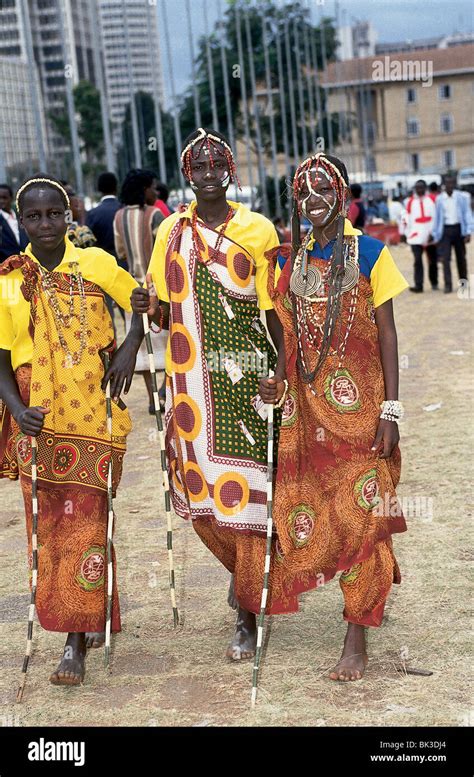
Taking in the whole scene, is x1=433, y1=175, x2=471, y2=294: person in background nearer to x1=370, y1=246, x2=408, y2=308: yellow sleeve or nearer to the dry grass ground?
the dry grass ground

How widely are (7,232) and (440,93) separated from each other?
7905cm

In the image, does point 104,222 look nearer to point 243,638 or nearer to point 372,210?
point 243,638

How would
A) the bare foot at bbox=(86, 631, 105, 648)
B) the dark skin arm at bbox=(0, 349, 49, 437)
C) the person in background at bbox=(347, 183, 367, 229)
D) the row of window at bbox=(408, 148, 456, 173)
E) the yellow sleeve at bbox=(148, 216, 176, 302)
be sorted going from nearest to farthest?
the dark skin arm at bbox=(0, 349, 49, 437) < the yellow sleeve at bbox=(148, 216, 176, 302) < the bare foot at bbox=(86, 631, 105, 648) < the person in background at bbox=(347, 183, 367, 229) < the row of window at bbox=(408, 148, 456, 173)

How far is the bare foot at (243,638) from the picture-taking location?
4301 mm

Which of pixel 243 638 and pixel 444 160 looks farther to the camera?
pixel 444 160

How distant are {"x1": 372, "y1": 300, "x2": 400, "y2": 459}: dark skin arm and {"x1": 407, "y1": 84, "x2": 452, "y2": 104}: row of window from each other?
8393 cm

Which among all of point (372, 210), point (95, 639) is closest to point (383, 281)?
point (95, 639)

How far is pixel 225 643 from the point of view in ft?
14.7

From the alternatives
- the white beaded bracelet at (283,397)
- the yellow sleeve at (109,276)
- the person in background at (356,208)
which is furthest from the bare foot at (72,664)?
the person in background at (356,208)

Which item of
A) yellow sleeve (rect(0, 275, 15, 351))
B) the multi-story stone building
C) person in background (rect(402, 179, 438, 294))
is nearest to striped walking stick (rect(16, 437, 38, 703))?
yellow sleeve (rect(0, 275, 15, 351))

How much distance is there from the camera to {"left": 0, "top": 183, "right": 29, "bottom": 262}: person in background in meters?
11.3

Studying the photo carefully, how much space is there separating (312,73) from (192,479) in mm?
40399

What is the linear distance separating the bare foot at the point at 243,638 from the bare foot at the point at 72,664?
60 centimetres

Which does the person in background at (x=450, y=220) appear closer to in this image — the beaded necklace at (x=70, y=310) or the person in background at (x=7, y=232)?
the person in background at (x=7, y=232)
